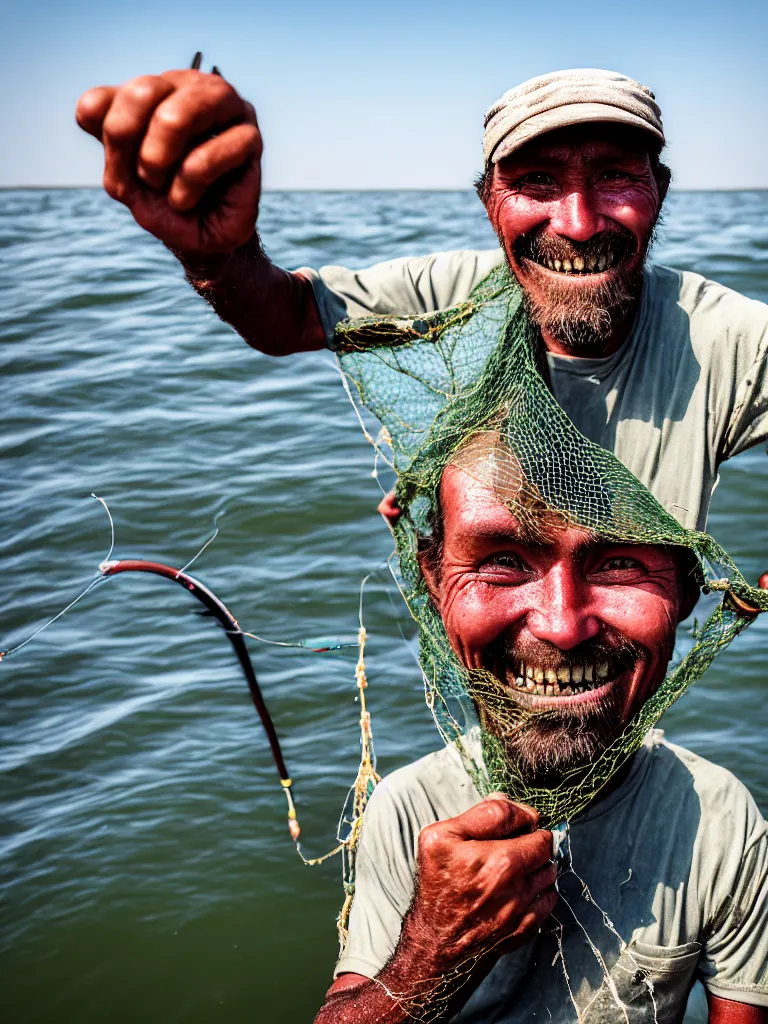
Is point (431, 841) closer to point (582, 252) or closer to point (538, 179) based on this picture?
point (582, 252)

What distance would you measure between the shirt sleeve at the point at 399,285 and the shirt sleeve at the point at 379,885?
124 cm

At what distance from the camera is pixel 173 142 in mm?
2014

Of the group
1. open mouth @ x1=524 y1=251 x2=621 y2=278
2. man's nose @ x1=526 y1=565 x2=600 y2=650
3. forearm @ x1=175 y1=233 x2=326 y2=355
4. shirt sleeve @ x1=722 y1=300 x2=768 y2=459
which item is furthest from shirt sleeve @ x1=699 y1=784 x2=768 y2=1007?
forearm @ x1=175 y1=233 x2=326 y2=355

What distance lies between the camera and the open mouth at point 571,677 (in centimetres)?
Result: 265

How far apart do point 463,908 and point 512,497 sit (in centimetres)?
87

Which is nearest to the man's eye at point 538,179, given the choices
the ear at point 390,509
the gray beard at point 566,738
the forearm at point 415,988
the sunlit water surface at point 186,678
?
the ear at point 390,509

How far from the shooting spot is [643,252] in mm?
2936

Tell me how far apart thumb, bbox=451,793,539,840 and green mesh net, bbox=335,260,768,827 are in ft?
0.71

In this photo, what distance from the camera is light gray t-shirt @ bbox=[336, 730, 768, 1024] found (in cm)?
289

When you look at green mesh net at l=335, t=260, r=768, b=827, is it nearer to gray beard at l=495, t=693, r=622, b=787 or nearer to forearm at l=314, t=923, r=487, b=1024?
gray beard at l=495, t=693, r=622, b=787

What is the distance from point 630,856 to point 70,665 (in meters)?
4.70

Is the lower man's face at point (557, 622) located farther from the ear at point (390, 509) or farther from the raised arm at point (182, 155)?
the raised arm at point (182, 155)

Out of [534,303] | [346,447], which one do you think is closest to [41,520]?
[346,447]

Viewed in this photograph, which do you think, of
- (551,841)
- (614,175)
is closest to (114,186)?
(614,175)
